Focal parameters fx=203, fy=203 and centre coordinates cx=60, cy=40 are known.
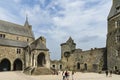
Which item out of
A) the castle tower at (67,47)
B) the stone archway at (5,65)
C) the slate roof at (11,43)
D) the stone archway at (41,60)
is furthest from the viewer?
the castle tower at (67,47)

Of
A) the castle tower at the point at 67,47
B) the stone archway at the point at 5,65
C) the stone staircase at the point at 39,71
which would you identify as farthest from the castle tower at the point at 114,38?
the stone archway at the point at 5,65

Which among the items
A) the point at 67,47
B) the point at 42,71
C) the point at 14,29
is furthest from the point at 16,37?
the point at 67,47

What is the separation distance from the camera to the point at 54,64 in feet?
202

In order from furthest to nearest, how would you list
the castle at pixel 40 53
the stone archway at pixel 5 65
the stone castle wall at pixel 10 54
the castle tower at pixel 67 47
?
the castle tower at pixel 67 47, the stone archway at pixel 5 65, the stone castle wall at pixel 10 54, the castle at pixel 40 53

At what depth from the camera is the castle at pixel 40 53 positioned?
137 feet

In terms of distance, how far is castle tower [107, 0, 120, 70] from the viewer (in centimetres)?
4269

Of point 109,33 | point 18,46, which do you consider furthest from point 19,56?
point 109,33

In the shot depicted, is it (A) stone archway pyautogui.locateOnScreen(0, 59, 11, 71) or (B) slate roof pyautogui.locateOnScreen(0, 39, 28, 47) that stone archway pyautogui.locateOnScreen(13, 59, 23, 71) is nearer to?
(A) stone archway pyautogui.locateOnScreen(0, 59, 11, 71)

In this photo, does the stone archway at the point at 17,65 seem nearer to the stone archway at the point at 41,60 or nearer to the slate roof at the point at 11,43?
the slate roof at the point at 11,43

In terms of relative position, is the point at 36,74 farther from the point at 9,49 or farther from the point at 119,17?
the point at 119,17

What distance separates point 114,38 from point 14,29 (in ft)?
82.8

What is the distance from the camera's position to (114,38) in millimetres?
44000

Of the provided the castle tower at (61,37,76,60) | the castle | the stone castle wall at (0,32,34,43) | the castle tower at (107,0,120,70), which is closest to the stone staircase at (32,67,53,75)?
the castle

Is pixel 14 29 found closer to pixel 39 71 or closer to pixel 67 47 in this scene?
pixel 67 47
